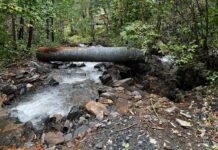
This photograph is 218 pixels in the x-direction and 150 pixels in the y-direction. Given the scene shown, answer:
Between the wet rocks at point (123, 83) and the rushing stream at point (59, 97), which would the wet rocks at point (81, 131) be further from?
the wet rocks at point (123, 83)

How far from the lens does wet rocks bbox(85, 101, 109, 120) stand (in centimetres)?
596

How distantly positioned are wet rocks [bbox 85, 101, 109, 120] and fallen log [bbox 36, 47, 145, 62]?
3620 mm

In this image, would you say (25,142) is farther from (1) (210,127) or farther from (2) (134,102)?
(1) (210,127)

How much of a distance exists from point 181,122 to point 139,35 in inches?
128

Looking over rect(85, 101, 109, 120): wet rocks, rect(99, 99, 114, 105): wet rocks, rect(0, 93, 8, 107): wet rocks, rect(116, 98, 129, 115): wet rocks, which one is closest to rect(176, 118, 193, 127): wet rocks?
rect(116, 98, 129, 115): wet rocks

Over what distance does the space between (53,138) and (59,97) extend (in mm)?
2975

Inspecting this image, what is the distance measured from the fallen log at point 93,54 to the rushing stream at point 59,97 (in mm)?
708

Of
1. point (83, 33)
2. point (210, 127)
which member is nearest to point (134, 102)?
point (210, 127)

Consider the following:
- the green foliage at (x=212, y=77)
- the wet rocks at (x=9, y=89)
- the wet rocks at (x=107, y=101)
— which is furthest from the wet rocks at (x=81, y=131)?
the wet rocks at (x=9, y=89)

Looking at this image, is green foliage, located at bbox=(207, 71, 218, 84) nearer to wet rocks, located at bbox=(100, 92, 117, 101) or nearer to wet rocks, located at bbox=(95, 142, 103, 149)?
wet rocks, located at bbox=(100, 92, 117, 101)

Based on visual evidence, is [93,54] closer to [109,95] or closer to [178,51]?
[109,95]

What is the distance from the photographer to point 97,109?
619 centimetres

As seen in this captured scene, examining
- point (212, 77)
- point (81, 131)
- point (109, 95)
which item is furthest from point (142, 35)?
point (81, 131)

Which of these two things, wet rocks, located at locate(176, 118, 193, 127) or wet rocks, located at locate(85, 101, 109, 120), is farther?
wet rocks, located at locate(85, 101, 109, 120)
